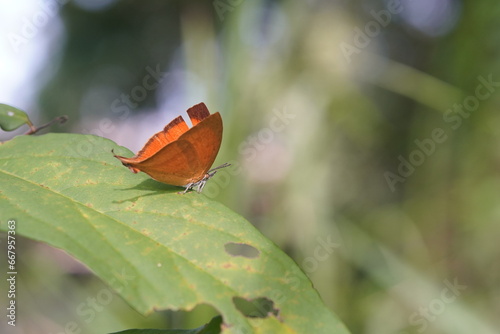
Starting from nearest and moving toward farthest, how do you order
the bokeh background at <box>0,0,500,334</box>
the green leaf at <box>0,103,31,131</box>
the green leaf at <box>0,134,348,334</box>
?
the green leaf at <box>0,134,348,334</box>
the green leaf at <box>0,103,31,131</box>
the bokeh background at <box>0,0,500,334</box>

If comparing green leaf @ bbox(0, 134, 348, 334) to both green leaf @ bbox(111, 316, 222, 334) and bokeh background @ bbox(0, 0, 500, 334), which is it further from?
bokeh background @ bbox(0, 0, 500, 334)

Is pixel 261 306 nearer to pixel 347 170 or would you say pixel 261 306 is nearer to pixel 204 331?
pixel 204 331

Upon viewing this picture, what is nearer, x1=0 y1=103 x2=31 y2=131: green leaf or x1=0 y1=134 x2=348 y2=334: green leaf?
x1=0 y1=134 x2=348 y2=334: green leaf

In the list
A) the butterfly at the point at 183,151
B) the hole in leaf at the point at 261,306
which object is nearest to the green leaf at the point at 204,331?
the hole in leaf at the point at 261,306

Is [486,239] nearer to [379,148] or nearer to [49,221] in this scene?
[379,148]

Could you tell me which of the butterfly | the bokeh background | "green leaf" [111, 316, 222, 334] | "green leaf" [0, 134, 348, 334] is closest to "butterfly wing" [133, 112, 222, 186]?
the butterfly

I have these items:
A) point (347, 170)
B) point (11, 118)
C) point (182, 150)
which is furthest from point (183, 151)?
point (347, 170)
